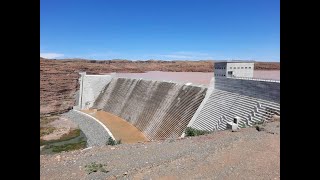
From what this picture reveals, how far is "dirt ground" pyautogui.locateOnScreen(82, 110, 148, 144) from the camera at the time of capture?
26278 mm

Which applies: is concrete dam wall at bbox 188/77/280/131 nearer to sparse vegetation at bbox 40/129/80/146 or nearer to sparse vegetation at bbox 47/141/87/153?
sparse vegetation at bbox 47/141/87/153

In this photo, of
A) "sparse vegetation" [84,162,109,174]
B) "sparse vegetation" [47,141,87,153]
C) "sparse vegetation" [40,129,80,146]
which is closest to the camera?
"sparse vegetation" [84,162,109,174]

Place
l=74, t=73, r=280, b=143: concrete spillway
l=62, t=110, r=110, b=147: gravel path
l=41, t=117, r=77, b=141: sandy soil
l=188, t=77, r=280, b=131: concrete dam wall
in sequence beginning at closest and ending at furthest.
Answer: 1. l=188, t=77, r=280, b=131: concrete dam wall
2. l=74, t=73, r=280, b=143: concrete spillway
3. l=62, t=110, r=110, b=147: gravel path
4. l=41, t=117, r=77, b=141: sandy soil

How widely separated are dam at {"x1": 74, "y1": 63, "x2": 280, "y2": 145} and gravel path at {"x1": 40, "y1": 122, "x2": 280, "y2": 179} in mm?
6327

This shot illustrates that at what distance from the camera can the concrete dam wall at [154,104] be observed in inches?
1029

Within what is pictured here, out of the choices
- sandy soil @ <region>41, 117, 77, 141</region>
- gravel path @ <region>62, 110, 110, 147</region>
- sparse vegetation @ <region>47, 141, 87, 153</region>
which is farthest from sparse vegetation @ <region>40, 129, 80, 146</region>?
sparse vegetation @ <region>47, 141, 87, 153</region>

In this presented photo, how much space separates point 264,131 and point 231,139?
2.19m

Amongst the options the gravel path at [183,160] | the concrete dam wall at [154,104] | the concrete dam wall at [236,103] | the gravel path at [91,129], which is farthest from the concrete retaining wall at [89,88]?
the gravel path at [183,160]

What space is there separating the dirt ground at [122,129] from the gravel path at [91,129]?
96 cm

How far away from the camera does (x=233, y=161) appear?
34.2ft

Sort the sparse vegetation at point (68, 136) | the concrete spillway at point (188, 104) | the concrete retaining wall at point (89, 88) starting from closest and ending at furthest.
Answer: the concrete spillway at point (188, 104), the sparse vegetation at point (68, 136), the concrete retaining wall at point (89, 88)

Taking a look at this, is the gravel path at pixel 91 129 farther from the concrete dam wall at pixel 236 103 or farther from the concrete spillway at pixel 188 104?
the concrete dam wall at pixel 236 103
